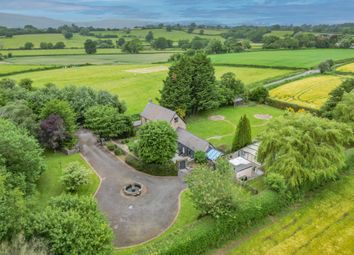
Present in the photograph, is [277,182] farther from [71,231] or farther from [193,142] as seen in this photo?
[71,231]

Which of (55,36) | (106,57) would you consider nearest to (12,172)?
(106,57)

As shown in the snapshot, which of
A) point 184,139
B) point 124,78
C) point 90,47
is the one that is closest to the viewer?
point 184,139

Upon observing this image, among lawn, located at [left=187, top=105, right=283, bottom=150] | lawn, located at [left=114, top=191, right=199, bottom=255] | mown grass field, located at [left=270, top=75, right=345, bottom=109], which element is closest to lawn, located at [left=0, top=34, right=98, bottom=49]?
mown grass field, located at [left=270, top=75, right=345, bottom=109]

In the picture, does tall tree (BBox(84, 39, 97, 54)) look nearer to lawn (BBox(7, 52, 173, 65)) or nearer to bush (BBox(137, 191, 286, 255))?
lawn (BBox(7, 52, 173, 65))

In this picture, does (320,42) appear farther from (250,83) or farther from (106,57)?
(106,57)

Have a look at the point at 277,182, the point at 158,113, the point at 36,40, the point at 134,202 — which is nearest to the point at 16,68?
the point at 36,40

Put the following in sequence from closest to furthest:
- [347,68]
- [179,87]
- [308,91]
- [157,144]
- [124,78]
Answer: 1. [157,144]
2. [179,87]
3. [308,91]
4. [347,68]
5. [124,78]
